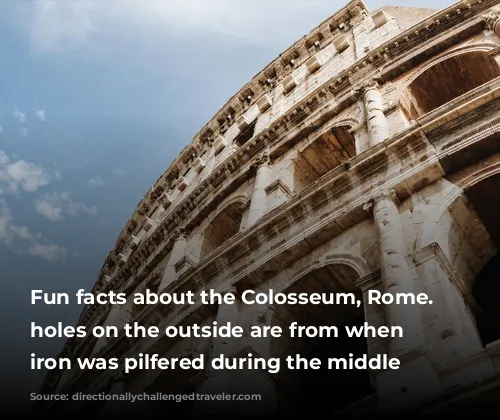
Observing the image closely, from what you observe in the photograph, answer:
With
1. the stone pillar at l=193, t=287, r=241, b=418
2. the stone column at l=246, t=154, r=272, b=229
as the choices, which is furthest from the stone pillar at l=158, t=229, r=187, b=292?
the stone pillar at l=193, t=287, r=241, b=418

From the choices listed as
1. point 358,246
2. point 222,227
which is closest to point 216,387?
point 358,246

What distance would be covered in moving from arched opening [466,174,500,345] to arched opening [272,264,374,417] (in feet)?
6.09

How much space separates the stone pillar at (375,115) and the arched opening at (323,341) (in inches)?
106

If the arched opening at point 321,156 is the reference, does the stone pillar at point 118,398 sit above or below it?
below

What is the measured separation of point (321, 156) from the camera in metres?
13.7

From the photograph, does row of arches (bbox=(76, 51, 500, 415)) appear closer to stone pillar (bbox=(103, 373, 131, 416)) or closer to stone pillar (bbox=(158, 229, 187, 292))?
stone pillar (bbox=(103, 373, 131, 416))

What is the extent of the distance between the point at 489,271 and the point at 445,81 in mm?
5801

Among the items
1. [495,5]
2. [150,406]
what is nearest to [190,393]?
[150,406]

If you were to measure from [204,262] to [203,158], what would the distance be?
10.6m

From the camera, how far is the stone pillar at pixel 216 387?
24.7 feet

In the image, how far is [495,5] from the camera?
13.2 metres

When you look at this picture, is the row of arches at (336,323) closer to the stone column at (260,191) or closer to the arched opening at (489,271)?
the arched opening at (489,271)

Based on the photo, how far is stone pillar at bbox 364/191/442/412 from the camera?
220 inches

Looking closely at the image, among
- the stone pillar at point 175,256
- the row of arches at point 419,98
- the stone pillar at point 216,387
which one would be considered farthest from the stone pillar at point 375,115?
the stone pillar at point 175,256
